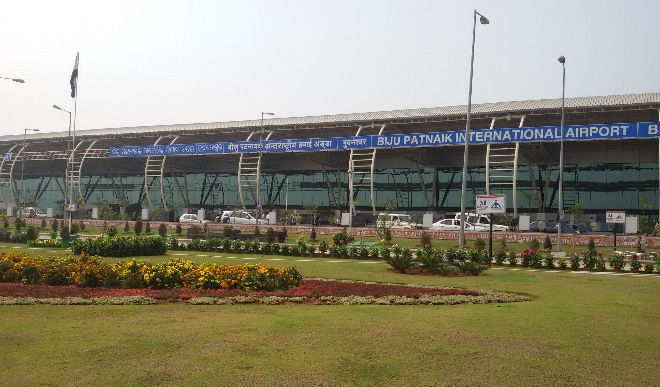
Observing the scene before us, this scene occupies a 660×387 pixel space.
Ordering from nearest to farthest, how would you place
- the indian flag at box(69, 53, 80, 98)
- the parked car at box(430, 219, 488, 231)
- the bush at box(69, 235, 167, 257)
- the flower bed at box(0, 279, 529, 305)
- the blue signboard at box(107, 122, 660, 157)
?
the flower bed at box(0, 279, 529, 305) < the bush at box(69, 235, 167, 257) < the blue signboard at box(107, 122, 660, 157) < the indian flag at box(69, 53, 80, 98) < the parked car at box(430, 219, 488, 231)

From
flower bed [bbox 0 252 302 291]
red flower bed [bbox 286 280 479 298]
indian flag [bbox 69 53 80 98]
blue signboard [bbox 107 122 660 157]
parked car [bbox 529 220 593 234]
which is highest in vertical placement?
indian flag [bbox 69 53 80 98]

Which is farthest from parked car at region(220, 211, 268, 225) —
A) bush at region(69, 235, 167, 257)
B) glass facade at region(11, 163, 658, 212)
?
bush at region(69, 235, 167, 257)

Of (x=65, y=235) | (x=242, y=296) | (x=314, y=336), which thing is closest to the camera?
(x=314, y=336)

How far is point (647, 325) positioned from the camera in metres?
11.0

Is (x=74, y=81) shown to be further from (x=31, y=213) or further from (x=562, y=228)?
(x=562, y=228)

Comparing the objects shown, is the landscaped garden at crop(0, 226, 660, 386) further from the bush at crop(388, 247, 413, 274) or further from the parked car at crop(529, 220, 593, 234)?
the parked car at crop(529, 220, 593, 234)

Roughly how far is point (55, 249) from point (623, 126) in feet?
134

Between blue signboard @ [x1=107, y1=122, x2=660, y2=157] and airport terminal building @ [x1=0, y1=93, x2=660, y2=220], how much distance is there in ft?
0.32

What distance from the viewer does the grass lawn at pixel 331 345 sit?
7.26 m

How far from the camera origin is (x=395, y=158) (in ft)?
222

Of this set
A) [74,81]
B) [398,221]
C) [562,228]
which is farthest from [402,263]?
[74,81]

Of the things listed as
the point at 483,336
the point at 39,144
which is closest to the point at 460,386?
the point at 483,336

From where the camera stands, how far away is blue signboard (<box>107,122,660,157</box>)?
45312 millimetres

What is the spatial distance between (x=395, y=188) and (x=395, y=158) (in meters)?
3.91
